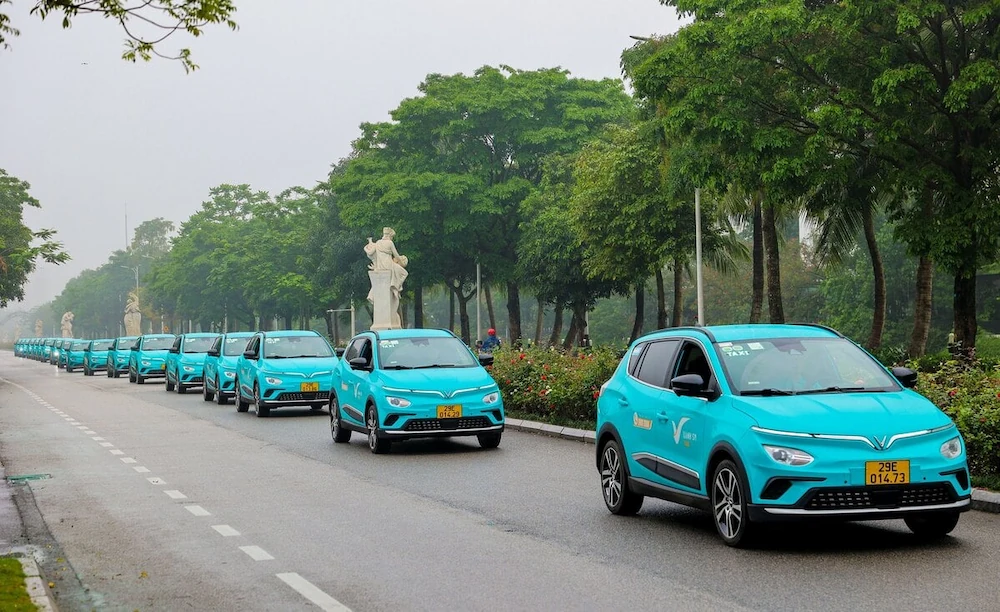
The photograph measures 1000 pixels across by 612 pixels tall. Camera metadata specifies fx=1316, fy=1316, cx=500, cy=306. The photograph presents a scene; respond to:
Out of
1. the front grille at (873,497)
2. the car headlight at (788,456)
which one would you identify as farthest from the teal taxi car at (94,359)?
the front grille at (873,497)

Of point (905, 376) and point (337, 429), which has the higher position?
point (905, 376)

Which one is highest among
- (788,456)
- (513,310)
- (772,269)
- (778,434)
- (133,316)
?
(133,316)

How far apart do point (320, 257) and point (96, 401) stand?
4568 centimetres

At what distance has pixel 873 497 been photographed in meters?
8.64

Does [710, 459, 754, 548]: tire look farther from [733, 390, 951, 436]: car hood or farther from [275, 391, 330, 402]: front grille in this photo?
[275, 391, 330, 402]: front grille

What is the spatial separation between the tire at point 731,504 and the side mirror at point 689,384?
596 mm

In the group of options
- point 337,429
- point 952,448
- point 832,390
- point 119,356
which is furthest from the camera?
point 119,356

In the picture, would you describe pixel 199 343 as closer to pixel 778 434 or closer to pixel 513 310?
pixel 513 310

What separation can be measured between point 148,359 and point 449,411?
3161 centimetres

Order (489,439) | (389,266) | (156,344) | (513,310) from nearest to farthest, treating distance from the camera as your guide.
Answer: (489,439)
(156,344)
(389,266)
(513,310)

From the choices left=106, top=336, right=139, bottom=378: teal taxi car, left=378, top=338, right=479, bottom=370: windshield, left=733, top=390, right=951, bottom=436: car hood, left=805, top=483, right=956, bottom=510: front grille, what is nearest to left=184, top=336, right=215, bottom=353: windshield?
left=106, top=336, right=139, bottom=378: teal taxi car

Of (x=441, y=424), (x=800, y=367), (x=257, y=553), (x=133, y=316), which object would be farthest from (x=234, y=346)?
(x=133, y=316)

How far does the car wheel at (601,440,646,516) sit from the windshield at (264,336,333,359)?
16488 millimetres

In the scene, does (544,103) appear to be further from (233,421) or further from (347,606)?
(347,606)
